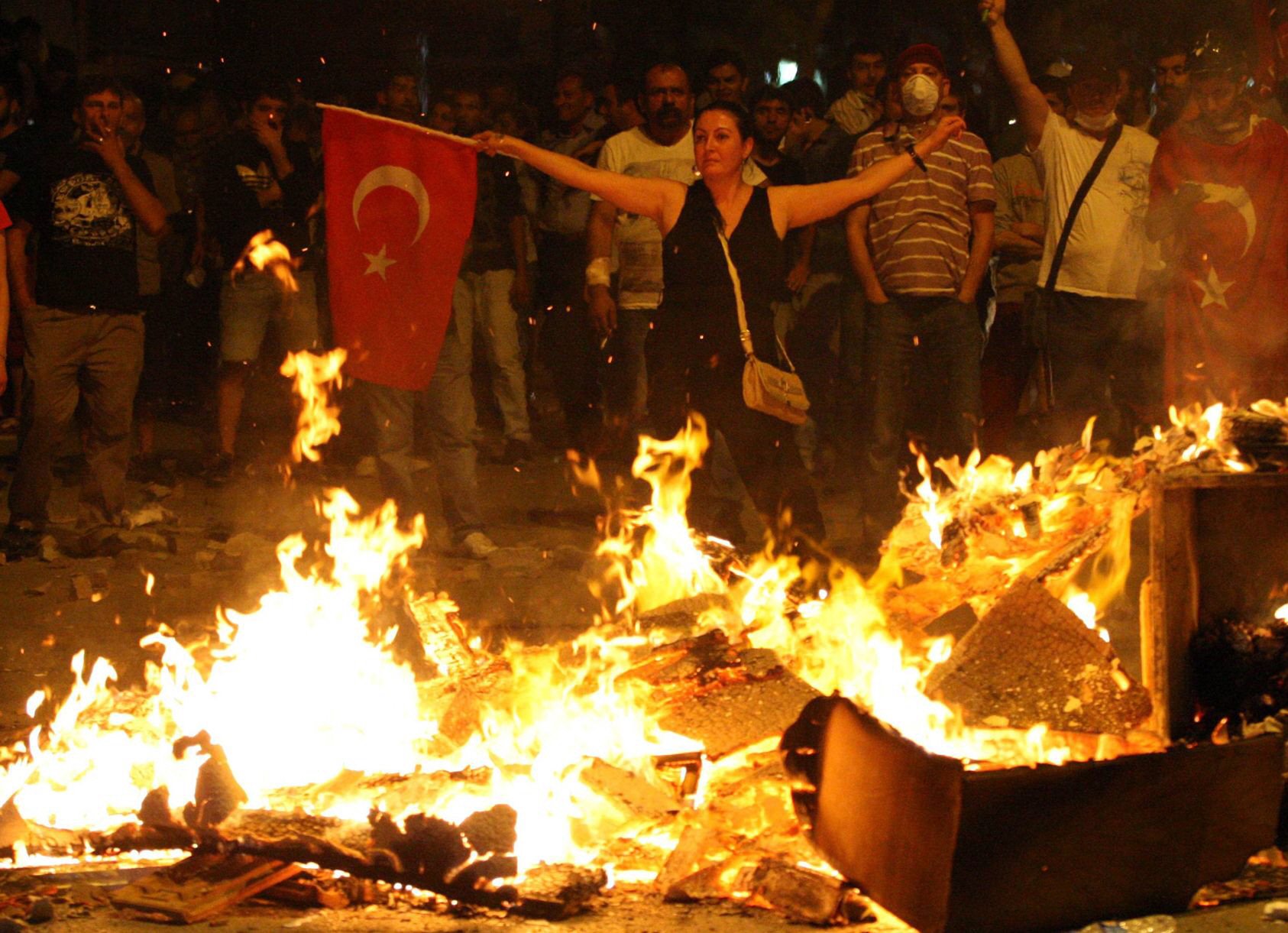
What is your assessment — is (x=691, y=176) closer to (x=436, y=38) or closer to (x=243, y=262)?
(x=243, y=262)

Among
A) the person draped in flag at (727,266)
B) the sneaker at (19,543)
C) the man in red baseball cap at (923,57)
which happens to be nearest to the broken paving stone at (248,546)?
the sneaker at (19,543)

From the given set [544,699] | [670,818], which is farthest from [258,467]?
[670,818]

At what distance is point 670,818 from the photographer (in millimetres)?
4473

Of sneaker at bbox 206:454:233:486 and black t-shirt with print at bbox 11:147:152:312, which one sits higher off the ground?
black t-shirt with print at bbox 11:147:152:312

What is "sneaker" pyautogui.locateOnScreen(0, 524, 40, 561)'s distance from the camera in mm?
7828

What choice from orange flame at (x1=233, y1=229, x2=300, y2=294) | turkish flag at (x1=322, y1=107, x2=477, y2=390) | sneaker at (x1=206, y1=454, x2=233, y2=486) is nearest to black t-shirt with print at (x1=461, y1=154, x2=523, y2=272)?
orange flame at (x1=233, y1=229, x2=300, y2=294)

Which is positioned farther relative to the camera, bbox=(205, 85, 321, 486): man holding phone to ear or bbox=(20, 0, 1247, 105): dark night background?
bbox=(20, 0, 1247, 105): dark night background

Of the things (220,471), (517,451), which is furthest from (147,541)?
(517,451)

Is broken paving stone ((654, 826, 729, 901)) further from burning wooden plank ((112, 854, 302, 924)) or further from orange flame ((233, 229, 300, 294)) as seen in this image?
orange flame ((233, 229, 300, 294))

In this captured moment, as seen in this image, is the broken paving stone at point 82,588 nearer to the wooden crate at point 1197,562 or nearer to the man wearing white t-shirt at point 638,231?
the man wearing white t-shirt at point 638,231

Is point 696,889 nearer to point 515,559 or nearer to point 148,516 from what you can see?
point 515,559

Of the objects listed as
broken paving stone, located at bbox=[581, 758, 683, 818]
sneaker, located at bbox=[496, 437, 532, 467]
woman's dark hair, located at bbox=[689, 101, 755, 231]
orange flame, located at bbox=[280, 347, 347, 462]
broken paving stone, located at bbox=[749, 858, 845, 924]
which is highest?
A: woman's dark hair, located at bbox=[689, 101, 755, 231]

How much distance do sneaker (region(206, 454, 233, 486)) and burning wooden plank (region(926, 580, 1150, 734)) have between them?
20.2 feet

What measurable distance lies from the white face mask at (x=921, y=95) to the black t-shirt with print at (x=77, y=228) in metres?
4.40
